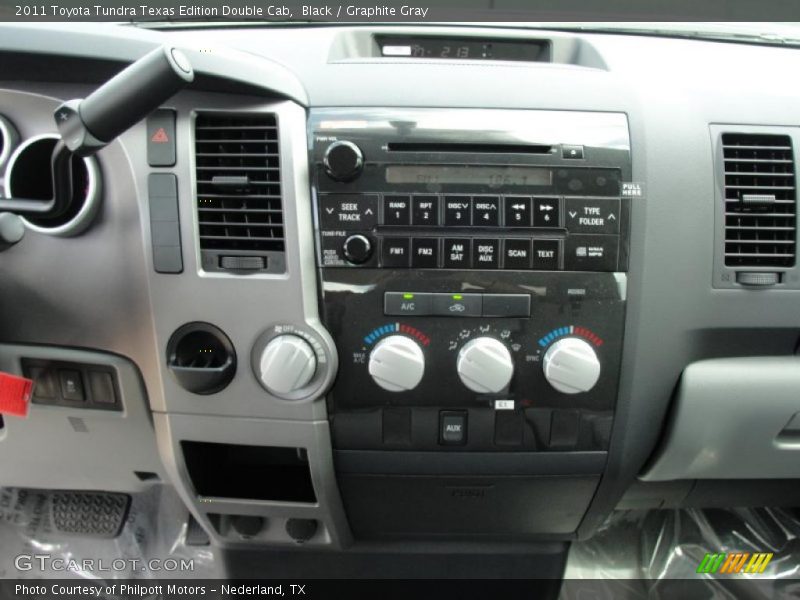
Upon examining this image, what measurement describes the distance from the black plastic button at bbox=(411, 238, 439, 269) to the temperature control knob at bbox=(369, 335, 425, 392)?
0.40 feet

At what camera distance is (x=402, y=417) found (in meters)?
0.93

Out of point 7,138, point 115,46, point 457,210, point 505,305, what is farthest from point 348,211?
point 7,138

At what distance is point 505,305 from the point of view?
0.88 meters

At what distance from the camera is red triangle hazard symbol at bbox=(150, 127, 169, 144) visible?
2.78ft

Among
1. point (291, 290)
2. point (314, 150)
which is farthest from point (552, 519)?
point (314, 150)

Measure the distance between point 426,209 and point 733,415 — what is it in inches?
24.2

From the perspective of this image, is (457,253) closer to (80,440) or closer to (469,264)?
(469,264)

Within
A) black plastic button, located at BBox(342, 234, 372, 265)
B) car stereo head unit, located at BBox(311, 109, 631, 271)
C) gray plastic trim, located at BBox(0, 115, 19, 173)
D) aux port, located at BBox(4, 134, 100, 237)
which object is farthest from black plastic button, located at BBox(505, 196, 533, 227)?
gray plastic trim, located at BBox(0, 115, 19, 173)

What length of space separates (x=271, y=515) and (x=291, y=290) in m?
0.45

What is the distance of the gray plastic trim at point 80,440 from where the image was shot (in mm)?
956

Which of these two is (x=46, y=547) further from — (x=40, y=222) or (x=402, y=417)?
(x=402, y=417)

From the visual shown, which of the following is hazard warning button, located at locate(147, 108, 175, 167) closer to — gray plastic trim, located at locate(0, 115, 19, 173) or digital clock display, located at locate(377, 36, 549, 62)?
gray plastic trim, located at locate(0, 115, 19, 173)

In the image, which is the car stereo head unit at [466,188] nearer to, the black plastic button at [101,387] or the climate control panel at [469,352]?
the climate control panel at [469,352]

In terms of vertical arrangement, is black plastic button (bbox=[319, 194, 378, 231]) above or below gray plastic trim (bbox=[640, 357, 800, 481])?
above
